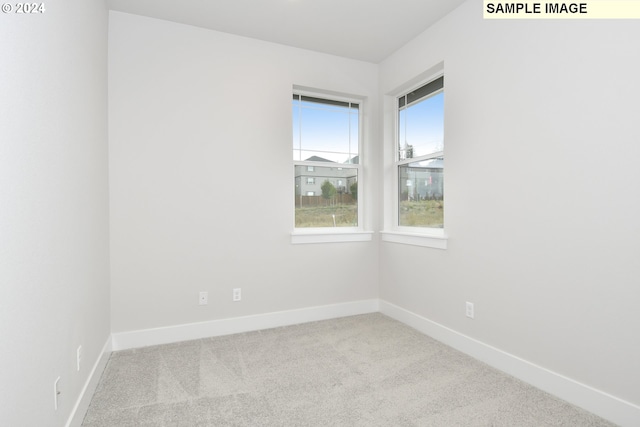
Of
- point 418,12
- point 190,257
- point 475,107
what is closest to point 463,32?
point 418,12

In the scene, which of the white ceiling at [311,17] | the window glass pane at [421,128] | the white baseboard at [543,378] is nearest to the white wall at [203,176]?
the white ceiling at [311,17]

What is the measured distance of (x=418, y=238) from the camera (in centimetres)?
314

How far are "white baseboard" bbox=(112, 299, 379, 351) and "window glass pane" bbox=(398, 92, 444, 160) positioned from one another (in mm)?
1731

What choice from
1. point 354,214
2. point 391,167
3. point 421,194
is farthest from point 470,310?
point 391,167

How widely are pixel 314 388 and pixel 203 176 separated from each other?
6.48 ft

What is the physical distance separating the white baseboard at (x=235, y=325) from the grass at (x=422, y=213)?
102 cm

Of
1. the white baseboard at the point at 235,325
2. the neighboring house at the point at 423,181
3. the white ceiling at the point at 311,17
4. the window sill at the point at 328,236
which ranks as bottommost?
the white baseboard at the point at 235,325

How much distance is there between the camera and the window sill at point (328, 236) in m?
3.37

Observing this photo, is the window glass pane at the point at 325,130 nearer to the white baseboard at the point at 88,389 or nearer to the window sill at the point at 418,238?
the window sill at the point at 418,238

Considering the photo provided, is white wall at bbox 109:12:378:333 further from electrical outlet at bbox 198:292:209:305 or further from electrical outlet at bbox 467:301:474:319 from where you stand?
electrical outlet at bbox 467:301:474:319

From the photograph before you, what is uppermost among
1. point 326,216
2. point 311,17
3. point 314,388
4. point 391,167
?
point 311,17

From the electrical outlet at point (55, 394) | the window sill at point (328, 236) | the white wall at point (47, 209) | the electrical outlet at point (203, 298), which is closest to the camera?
the white wall at point (47, 209)

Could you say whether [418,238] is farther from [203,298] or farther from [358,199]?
[203,298]

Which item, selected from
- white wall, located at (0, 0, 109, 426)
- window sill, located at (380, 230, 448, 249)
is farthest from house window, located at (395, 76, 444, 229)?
white wall, located at (0, 0, 109, 426)
